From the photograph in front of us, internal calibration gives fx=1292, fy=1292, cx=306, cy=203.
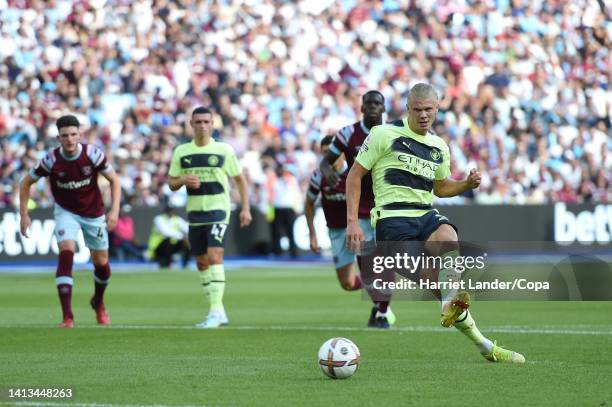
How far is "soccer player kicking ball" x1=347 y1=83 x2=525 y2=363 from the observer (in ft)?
31.8

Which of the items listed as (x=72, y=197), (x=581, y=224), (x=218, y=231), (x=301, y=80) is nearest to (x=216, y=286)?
(x=218, y=231)

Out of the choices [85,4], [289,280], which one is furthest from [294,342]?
[85,4]

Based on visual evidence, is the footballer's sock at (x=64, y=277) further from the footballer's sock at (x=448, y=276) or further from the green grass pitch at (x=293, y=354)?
the footballer's sock at (x=448, y=276)

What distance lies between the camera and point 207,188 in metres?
14.6

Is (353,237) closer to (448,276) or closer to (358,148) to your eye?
(448,276)

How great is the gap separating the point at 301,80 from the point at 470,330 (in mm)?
24967

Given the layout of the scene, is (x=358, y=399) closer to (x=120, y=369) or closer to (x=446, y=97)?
(x=120, y=369)

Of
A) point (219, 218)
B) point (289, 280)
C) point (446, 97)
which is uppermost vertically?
point (446, 97)

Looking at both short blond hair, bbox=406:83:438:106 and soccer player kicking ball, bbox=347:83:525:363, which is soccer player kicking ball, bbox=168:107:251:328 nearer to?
soccer player kicking ball, bbox=347:83:525:363

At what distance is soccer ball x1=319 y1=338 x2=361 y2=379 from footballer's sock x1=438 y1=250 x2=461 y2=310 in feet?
3.27

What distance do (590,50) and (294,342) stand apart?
85.9ft

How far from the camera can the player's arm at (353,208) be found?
932 cm

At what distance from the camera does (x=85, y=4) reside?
109 ft

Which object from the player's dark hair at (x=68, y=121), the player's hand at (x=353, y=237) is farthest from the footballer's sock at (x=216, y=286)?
the player's hand at (x=353, y=237)
